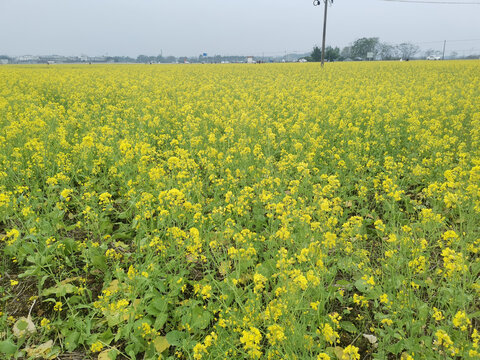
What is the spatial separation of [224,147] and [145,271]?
2.96 m

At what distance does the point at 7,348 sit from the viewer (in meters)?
2.07

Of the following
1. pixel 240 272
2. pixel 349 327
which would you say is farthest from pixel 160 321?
pixel 349 327

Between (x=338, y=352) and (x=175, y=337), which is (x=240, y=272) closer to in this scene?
(x=175, y=337)

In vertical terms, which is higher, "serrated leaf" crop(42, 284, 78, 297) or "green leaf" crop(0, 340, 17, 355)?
"serrated leaf" crop(42, 284, 78, 297)

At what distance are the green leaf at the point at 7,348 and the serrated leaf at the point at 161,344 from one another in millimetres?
870

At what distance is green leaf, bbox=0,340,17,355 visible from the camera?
6.78 ft

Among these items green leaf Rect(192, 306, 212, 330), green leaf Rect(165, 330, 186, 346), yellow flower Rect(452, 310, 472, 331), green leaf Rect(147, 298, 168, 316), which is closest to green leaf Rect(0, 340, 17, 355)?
green leaf Rect(147, 298, 168, 316)

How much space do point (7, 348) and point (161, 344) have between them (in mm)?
949

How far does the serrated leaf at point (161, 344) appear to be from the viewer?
2.16 m

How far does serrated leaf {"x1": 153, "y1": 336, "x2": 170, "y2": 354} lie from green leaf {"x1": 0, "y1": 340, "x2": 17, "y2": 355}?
0.87 m

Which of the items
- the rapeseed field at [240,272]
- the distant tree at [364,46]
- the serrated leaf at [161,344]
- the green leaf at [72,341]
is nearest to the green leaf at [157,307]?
the rapeseed field at [240,272]

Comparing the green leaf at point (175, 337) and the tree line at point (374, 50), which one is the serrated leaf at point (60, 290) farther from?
the tree line at point (374, 50)

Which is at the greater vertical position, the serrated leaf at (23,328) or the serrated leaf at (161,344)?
the serrated leaf at (23,328)

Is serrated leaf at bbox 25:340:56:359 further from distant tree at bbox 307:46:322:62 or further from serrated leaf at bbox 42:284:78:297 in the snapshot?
distant tree at bbox 307:46:322:62
